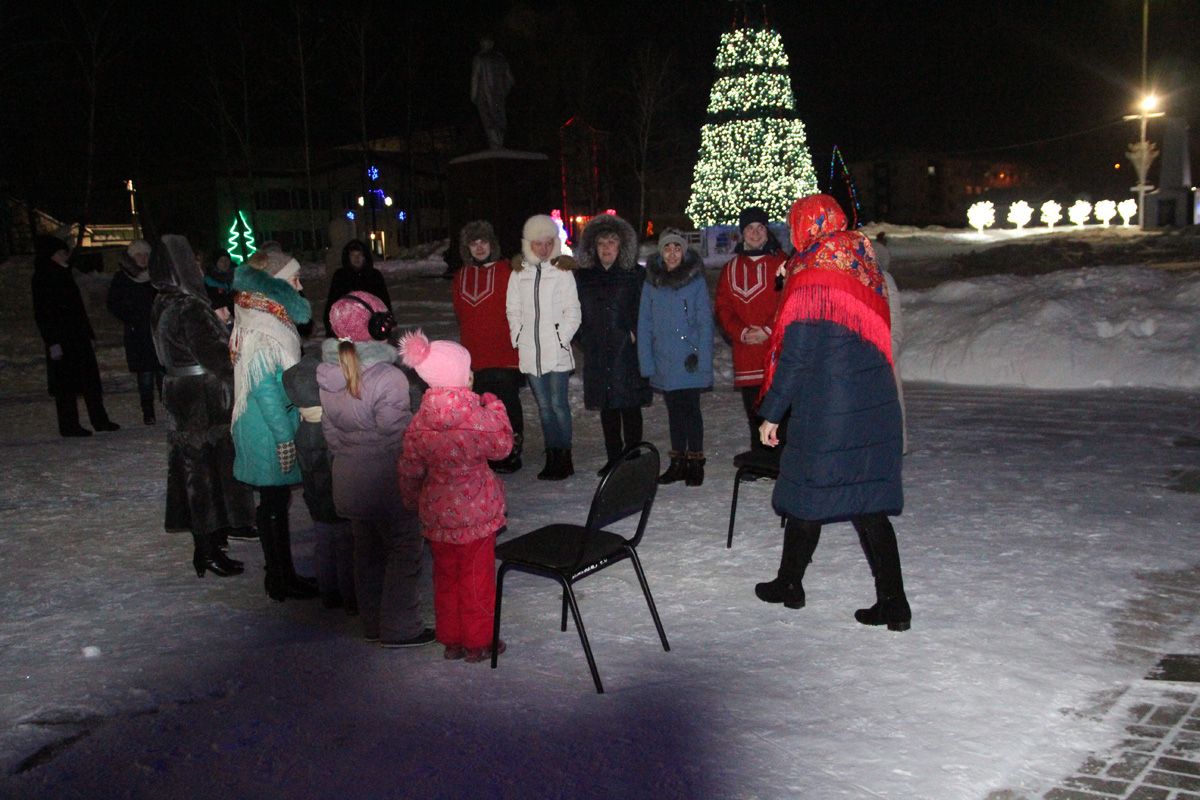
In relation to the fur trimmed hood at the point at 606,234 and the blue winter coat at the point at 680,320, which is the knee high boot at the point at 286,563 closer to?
the blue winter coat at the point at 680,320

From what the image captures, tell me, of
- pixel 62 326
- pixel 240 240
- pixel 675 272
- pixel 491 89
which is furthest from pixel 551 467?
→ pixel 491 89

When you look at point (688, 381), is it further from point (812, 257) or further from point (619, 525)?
point (812, 257)

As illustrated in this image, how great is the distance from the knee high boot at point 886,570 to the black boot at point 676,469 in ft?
9.19

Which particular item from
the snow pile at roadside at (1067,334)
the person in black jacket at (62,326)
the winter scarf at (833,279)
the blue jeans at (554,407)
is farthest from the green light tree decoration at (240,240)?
the winter scarf at (833,279)

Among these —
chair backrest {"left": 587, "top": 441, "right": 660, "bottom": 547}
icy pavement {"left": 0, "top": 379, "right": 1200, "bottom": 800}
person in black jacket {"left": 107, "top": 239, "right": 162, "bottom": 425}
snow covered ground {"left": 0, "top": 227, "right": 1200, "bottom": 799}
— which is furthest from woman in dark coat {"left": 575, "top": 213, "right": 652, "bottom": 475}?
person in black jacket {"left": 107, "top": 239, "right": 162, "bottom": 425}

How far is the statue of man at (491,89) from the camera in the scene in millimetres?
16203

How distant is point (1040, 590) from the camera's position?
4.77 metres

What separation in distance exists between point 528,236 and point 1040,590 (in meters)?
4.07

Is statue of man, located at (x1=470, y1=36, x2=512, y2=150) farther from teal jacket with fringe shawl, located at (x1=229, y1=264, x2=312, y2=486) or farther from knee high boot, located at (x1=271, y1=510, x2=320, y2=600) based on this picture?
knee high boot, located at (x1=271, y1=510, x2=320, y2=600)

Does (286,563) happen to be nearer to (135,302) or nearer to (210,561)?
(210,561)

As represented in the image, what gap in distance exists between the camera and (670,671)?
404 centimetres

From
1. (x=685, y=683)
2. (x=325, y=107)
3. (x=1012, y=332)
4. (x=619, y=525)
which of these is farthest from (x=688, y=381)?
(x=325, y=107)

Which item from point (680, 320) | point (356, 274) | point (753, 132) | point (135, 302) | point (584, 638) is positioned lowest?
point (584, 638)

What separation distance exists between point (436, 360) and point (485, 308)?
3456 mm
